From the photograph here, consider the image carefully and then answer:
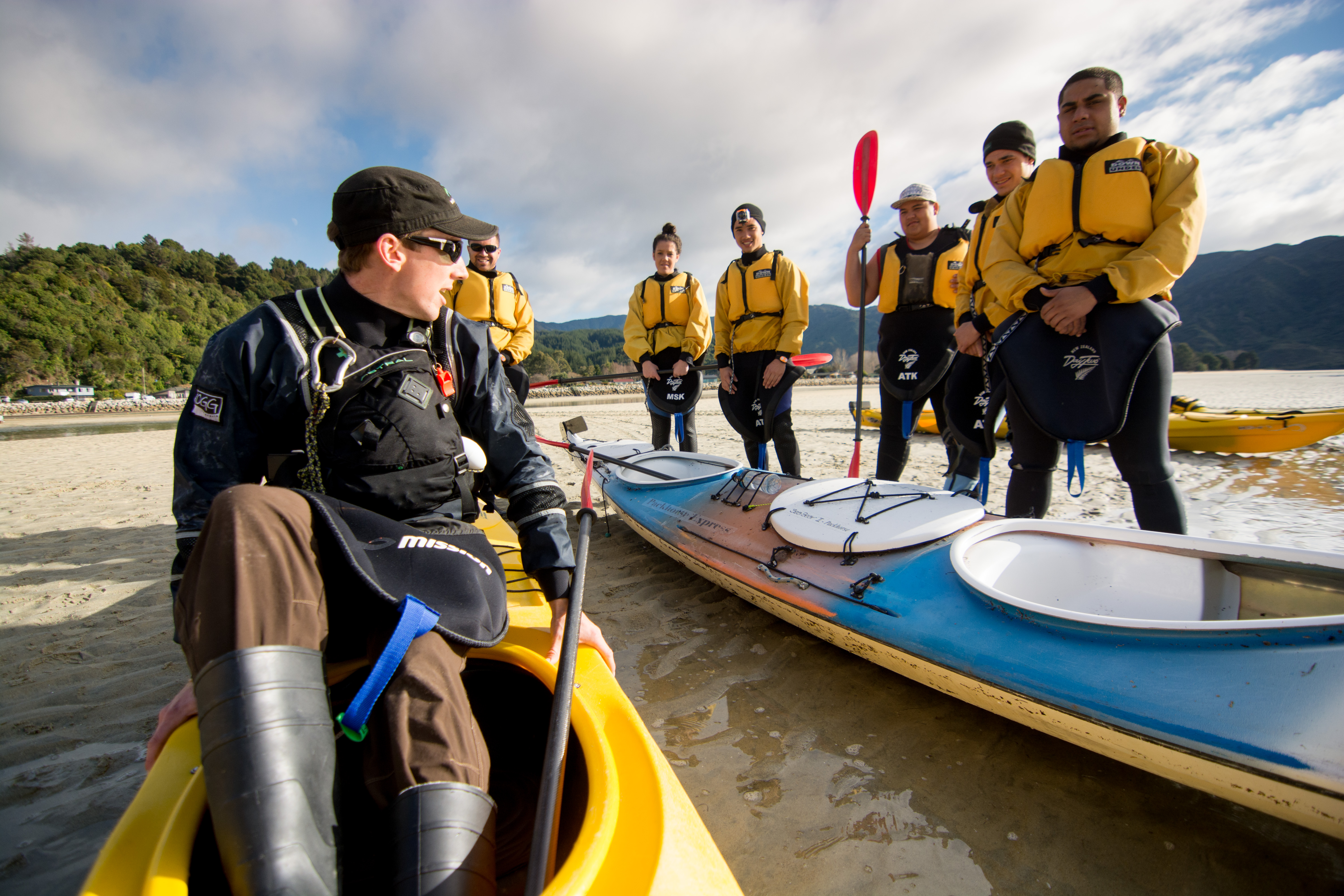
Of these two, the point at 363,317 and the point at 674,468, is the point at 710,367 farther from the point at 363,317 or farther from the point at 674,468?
the point at 363,317

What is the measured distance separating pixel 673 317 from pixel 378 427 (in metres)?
3.75

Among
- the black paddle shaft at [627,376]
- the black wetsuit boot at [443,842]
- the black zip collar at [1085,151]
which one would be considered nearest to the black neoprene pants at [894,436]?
the black paddle shaft at [627,376]

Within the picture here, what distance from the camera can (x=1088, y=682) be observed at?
1.44 meters

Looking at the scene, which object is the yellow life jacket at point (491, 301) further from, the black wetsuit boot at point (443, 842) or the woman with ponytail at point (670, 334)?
the black wetsuit boot at point (443, 842)

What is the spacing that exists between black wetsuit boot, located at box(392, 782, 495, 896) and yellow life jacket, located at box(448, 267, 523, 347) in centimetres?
414

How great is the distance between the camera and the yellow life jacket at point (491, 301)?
186 inches

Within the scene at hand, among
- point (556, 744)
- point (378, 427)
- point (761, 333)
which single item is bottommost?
point (556, 744)

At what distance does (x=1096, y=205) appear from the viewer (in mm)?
2379

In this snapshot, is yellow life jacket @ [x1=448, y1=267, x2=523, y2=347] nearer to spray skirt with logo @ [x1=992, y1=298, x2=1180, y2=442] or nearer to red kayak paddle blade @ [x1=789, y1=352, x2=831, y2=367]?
red kayak paddle blade @ [x1=789, y1=352, x2=831, y2=367]

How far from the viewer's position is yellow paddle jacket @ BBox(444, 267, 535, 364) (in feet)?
15.5

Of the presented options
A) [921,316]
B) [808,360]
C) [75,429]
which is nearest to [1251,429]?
[921,316]

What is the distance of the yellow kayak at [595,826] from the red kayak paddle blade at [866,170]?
4.56 m

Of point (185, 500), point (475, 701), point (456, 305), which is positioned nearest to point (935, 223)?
point (456, 305)

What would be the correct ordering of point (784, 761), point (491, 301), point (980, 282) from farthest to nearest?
point (491, 301), point (980, 282), point (784, 761)
